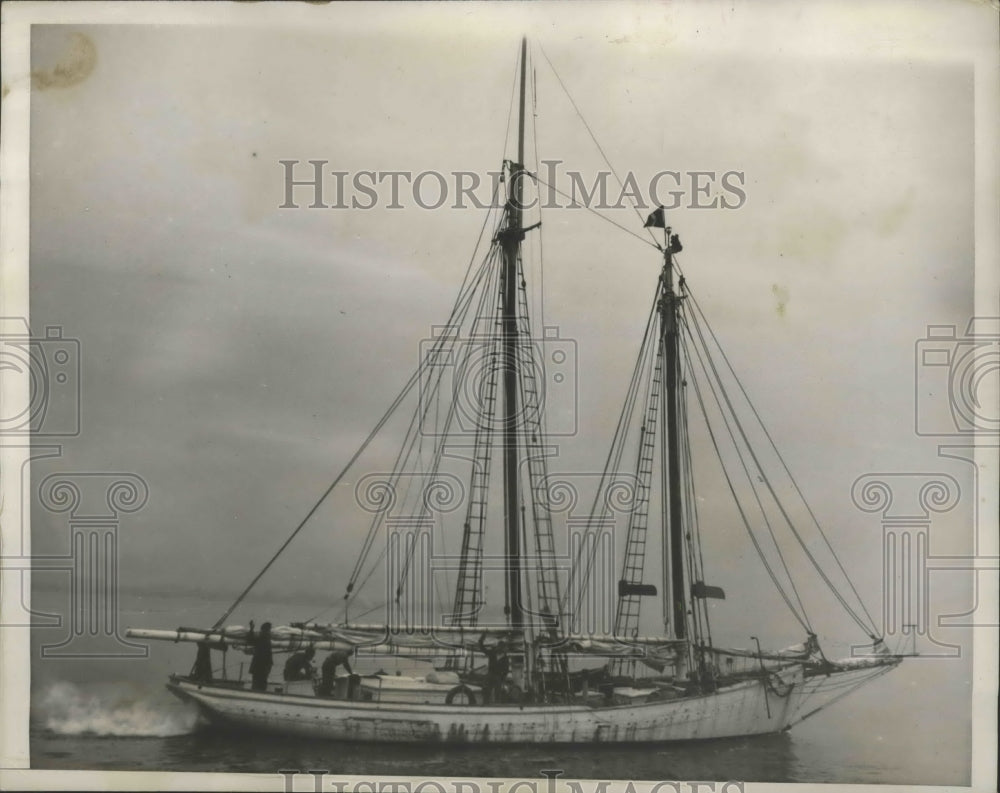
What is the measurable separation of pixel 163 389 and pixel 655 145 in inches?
52.8

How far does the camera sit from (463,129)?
2740mm

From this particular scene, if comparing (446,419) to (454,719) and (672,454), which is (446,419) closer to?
(672,454)

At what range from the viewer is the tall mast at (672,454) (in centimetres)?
269

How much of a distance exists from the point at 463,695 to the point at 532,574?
0.34m

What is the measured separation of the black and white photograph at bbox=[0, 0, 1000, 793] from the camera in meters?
2.69

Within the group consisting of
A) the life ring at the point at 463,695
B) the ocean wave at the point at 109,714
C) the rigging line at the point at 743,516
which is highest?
the rigging line at the point at 743,516

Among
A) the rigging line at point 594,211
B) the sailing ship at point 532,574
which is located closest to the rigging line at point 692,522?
the sailing ship at point 532,574

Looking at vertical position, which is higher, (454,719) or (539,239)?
(539,239)

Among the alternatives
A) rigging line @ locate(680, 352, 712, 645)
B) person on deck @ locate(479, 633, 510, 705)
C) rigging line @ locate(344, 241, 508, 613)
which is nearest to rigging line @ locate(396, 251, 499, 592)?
rigging line @ locate(344, 241, 508, 613)

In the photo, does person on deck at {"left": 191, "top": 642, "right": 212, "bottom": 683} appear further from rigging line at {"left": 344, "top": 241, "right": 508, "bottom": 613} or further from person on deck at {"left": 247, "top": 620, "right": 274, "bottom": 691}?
rigging line at {"left": 344, "top": 241, "right": 508, "bottom": 613}

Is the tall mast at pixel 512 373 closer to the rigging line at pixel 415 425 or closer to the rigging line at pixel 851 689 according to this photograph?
the rigging line at pixel 415 425

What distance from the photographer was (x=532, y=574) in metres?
2.69

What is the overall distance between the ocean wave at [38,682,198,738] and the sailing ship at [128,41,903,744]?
6 centimetres

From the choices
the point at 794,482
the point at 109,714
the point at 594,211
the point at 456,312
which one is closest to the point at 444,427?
the point at 456,312
